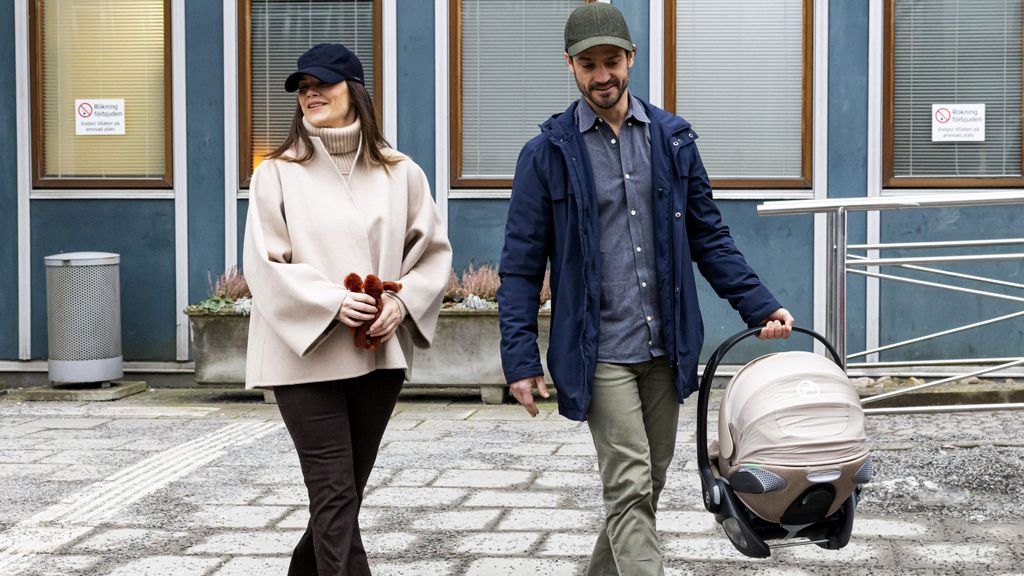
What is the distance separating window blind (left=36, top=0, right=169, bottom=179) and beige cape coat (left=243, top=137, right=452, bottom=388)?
7.34 metres

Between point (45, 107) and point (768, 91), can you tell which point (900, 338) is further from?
point (45, 107)

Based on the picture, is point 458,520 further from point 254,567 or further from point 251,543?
point 254,567

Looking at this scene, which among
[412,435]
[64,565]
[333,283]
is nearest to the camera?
[333,283]

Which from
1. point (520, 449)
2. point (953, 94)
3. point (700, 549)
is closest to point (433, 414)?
point (520, 449)

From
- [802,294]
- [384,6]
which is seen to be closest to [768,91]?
[802,294]

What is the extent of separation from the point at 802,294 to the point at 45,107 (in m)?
6.08

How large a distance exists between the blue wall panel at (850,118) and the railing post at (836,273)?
179 inches

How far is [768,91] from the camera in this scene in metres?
11.1

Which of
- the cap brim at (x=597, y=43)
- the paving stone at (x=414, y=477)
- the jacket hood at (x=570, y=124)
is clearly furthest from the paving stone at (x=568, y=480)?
the cap brim at (x=597, y=43)

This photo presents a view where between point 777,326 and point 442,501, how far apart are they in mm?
2811

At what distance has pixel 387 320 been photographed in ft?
14.2

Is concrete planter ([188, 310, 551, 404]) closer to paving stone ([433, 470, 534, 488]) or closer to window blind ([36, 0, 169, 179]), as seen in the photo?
window blind ([36, 0, 169, 179])

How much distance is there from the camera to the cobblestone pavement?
548 centimetres

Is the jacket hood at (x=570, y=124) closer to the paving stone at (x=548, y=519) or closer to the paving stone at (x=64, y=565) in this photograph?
the paving stone at (x=548, y=519)
